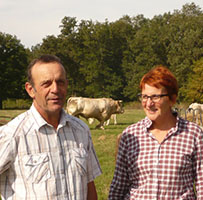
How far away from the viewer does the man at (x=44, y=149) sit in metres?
2.52

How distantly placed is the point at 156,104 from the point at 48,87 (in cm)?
100

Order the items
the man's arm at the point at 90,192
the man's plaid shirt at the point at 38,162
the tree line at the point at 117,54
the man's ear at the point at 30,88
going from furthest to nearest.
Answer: the tree line at the point at 117,54 → the man's arm at the point at 90,192 → the man's ear at the point at 30,88 → the man's plaid shirt at the point at 38,162

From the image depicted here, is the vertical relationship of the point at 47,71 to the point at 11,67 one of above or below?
below

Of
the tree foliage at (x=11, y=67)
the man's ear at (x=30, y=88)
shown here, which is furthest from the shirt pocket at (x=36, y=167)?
the tree foliage at (x=11, y=67)

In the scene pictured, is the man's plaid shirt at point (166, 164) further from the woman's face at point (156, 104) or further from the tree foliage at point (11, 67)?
the tree foliage at point (11, 67)

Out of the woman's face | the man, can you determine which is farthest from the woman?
the man

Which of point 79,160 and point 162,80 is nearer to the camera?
point 79,160

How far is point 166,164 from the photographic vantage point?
313cm

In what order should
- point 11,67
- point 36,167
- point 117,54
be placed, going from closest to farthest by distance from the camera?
point 36,167, point 11,67, point 117,54

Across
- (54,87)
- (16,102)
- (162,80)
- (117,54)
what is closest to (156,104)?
(162,80)

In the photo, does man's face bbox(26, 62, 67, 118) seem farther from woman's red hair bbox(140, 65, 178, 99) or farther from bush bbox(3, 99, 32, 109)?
bush bbox(3, 99, 32, 109)

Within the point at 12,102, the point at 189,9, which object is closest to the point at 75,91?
the point at 12,102

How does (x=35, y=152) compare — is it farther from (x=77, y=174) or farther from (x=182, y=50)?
(x=182, y=50)

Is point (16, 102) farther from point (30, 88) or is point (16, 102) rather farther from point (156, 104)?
point (30, 88)
